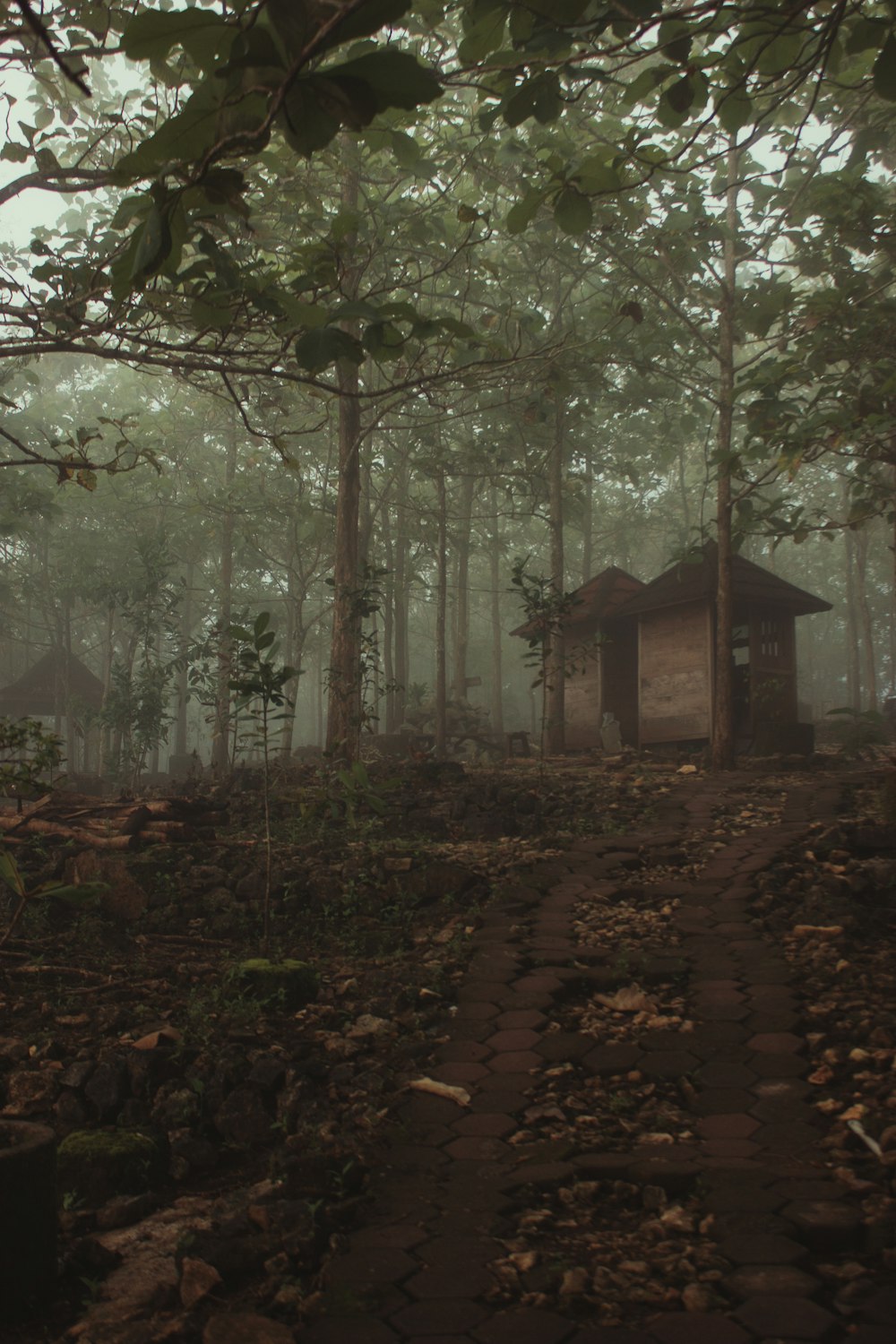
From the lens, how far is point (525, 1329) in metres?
2.19

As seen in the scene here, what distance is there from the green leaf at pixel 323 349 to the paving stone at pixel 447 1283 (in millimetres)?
2350

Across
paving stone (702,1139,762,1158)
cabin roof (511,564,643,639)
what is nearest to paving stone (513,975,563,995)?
paving stone (702,1139,762,1158)

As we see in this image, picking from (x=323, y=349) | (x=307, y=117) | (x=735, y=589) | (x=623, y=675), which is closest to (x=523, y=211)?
(x=323, y=349)

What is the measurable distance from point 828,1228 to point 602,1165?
71 cm

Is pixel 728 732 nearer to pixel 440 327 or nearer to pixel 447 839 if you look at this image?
pixel 447 839

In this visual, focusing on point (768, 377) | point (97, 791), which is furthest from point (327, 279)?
point (97, 791)

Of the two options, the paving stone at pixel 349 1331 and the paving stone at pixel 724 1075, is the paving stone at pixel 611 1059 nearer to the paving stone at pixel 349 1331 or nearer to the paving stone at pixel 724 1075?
the paving stone at pixel 724 1075

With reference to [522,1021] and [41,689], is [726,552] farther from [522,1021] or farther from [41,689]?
[41,689]

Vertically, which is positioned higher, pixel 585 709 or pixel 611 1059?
pixel 585 709

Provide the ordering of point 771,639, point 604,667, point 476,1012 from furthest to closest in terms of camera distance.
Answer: point 604,667 < point 771,639 < point 476,1012

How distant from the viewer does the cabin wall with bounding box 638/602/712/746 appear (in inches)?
564

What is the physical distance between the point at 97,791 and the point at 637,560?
29234 millimetres


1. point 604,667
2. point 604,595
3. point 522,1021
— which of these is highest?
point 604,595

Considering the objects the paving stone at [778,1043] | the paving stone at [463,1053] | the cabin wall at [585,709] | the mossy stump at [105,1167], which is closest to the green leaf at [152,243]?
the mossy stump at [105,1167]
